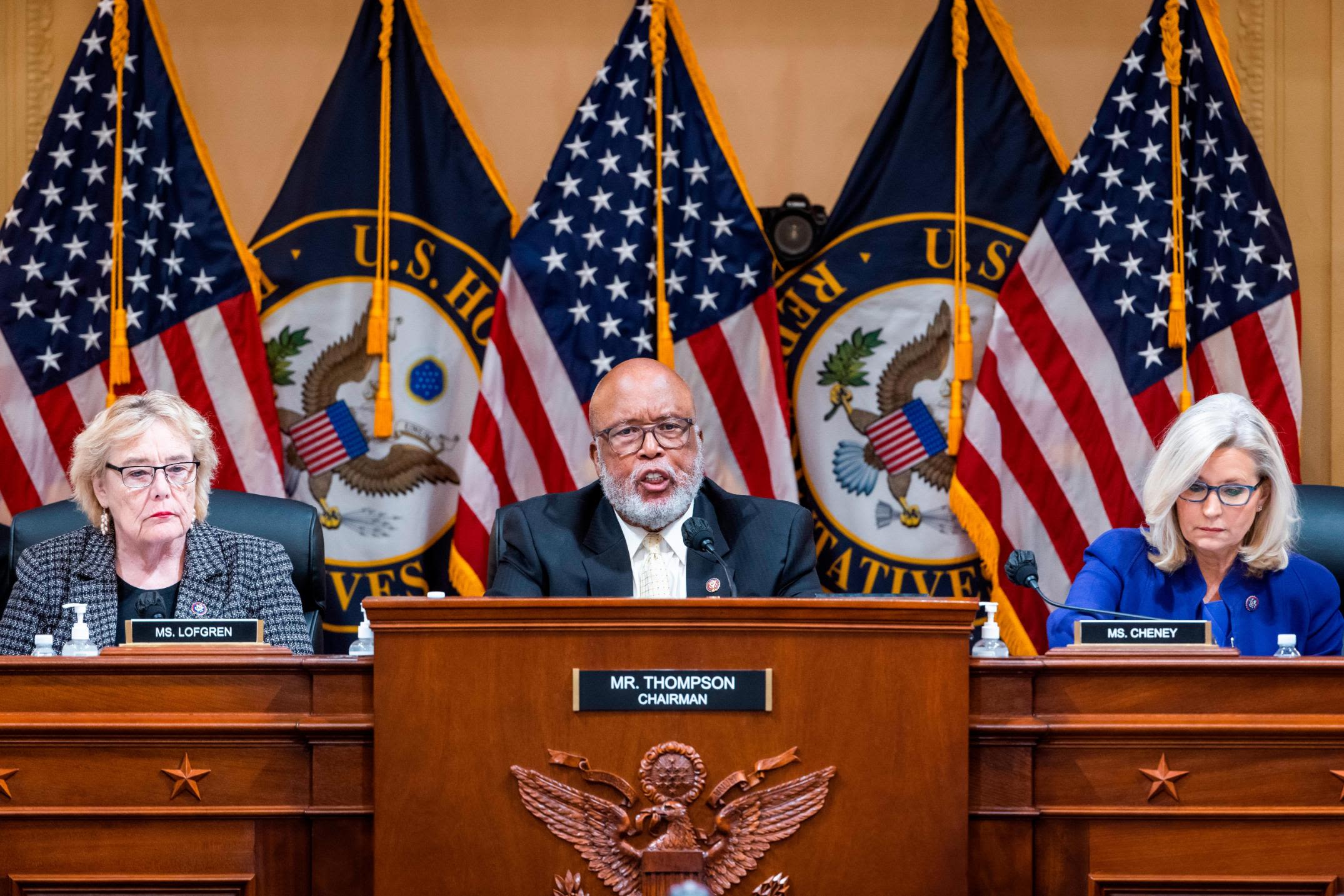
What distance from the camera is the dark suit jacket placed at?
319 centimetres

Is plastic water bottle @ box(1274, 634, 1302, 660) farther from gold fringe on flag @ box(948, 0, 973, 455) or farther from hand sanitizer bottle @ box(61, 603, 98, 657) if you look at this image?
hand sanitizer bottle @ box(61, 603, 98, 657)

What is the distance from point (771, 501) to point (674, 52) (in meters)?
1.73

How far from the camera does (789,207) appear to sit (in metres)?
4.57

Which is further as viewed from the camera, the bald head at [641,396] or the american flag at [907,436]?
the american flag at [907,436]

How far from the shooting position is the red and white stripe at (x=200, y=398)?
4336 mm

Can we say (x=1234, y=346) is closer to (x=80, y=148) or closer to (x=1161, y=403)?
(x=1161, y=403)

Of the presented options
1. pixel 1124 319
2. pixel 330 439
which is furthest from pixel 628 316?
pixel 1124 319

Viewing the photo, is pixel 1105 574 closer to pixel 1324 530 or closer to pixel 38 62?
pixel 1324 530

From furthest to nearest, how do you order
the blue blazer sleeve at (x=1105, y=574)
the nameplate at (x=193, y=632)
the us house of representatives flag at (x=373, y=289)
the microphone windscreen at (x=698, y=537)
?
the us house of representatives flag at (x=373, y=289) < the blue blazer sleeve at (x=1105, y=574) < the microphone windscreen at (x=698, y=537) < the nameplate at (x=193, y=632)

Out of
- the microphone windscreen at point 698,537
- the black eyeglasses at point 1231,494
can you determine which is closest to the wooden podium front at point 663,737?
the microphone windscreen at point 698,537

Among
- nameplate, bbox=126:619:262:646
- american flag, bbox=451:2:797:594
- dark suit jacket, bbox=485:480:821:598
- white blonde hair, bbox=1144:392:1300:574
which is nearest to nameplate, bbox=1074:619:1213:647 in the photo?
white blonde hair, bbox=1144:392:1300:574

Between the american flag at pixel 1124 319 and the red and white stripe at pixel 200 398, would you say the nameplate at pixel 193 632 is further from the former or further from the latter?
the american flag at pixel 1124 319

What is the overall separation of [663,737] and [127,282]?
9.33ft

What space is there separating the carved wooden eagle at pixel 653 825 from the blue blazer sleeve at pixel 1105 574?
3.51 feet
